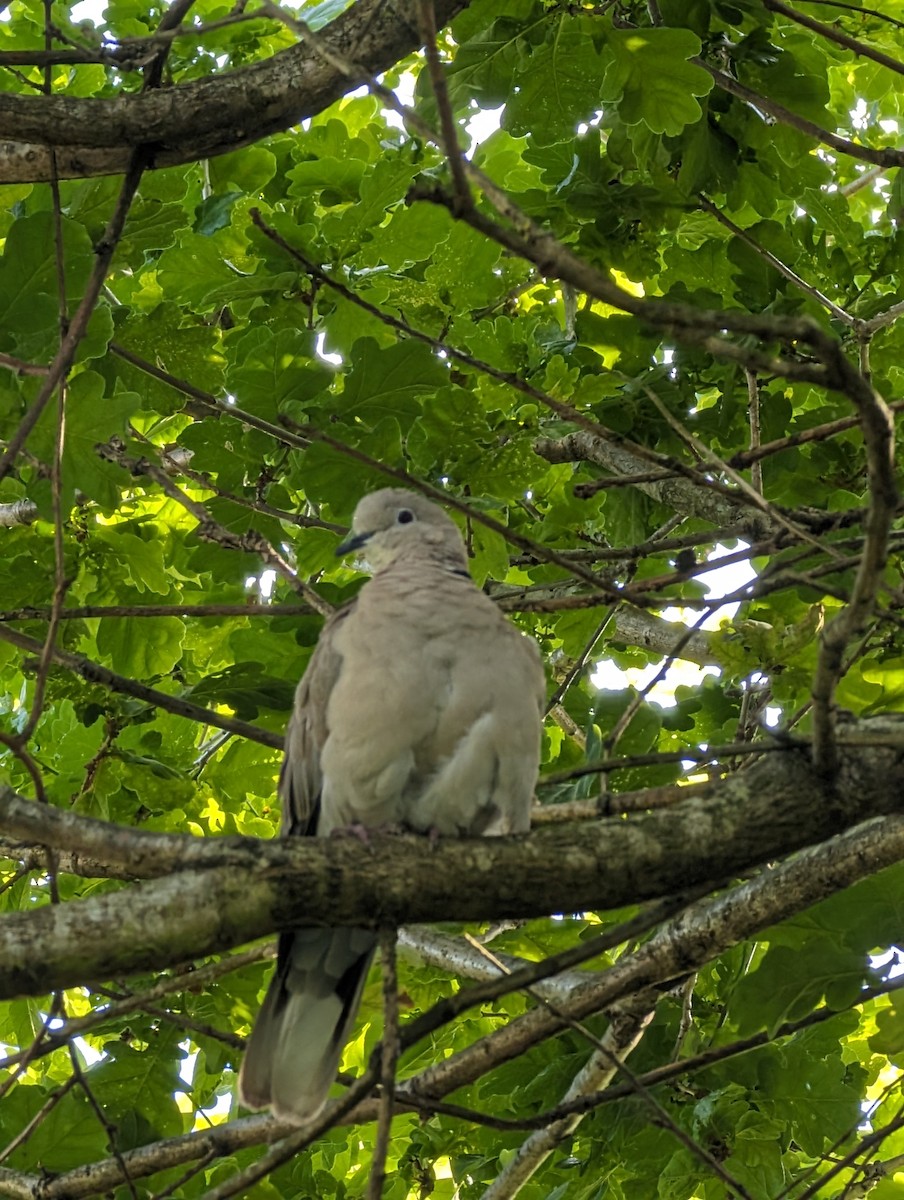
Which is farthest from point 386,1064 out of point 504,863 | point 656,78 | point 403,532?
point 656,78

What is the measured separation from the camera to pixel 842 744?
7.00 ft

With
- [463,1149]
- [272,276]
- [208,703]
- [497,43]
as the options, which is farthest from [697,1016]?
[497,43]

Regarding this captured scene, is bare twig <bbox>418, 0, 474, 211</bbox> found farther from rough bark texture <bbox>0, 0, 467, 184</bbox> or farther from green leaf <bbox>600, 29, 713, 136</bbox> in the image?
green leaf <bbox>600, 29, 713, 136</bbox>

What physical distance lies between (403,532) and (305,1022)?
1.26 m

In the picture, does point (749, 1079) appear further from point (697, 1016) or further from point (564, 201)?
point (564, 201)

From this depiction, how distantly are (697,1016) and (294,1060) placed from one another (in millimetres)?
1475

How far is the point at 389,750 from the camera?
292 cm

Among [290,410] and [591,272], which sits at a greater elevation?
[290,410]

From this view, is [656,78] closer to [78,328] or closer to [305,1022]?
[78,328]

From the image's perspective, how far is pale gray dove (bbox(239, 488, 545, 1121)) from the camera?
115 inches

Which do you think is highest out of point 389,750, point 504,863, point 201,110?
point 201,110

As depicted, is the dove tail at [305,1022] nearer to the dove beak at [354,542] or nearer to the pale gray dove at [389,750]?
the pale gray dove at [389,750]

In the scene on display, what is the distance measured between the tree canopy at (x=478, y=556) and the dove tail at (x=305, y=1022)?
15 cm

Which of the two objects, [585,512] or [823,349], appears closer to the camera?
[823,349]
